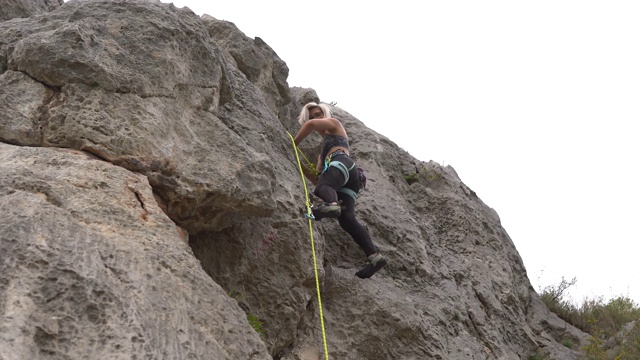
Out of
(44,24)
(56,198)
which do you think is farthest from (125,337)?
(44,24)

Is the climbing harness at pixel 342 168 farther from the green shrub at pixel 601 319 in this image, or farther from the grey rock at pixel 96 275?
the green shrub at pixel 601 319

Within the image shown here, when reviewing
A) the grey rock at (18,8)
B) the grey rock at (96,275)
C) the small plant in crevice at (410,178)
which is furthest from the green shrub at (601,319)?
the grey rock at (18,8)

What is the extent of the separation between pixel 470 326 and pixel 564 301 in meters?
4.19

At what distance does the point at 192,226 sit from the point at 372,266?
7.87 feet

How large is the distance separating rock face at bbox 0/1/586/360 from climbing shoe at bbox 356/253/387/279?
0.21m

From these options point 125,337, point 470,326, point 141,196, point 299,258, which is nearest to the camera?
point 125,337

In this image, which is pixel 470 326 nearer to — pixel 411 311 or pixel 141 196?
pixel 411 311

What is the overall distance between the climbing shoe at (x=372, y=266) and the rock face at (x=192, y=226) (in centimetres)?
21

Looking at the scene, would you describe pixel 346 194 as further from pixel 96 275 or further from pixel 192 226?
pixel 96 275

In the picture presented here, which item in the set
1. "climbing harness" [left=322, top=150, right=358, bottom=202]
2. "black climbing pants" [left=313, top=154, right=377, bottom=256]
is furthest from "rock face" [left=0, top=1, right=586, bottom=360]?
"climbing harness" [left=322, top=150, right=358, bottom=202]

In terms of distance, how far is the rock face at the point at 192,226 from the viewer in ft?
12.1

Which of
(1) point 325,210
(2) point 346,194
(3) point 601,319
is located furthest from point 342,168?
(3) point 601,319

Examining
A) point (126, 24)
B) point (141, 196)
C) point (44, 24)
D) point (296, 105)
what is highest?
point (296, 105)

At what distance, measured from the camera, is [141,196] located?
487cm
